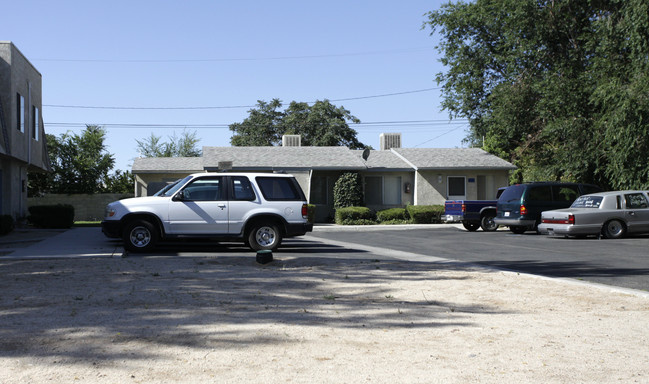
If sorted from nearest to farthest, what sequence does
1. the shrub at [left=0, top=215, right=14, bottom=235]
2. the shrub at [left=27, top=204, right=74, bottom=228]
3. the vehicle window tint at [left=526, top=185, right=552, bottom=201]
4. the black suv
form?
the shrub at [left=0, top=215, right=14, bottom=235] → the black suv → the vehicle window tint at [left=526, top=185, right=552, bottom=201] → the shrub at [left=27, top=204, right=74, bottom=228]

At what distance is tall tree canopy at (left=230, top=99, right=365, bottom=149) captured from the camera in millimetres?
56219

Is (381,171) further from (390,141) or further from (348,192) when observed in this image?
(390,141)

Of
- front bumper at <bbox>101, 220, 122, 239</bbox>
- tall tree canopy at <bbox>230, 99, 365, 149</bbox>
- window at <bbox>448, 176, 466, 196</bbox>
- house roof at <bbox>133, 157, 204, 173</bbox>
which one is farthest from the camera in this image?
tall tree canopy at <bbox>230, 99, 365, 149</bbox>

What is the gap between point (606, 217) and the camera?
1953 cm

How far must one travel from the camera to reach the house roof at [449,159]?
108ft

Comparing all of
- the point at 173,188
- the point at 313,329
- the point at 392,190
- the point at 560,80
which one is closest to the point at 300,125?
the point at 392,190

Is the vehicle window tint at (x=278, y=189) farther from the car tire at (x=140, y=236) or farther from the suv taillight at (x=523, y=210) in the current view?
Answer: the suv taillight at (x=523, y=210)

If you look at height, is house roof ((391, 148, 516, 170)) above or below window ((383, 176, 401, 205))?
above

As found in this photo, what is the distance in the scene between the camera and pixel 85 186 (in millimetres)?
41562

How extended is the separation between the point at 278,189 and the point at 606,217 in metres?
11.4

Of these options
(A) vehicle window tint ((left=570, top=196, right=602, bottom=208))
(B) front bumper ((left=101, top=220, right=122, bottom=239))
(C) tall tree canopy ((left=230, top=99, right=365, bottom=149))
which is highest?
(C) tall tree canopy ((left=230, top=99, right=365, bottom=149))

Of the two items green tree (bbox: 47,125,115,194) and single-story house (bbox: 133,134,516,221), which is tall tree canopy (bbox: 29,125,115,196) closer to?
green tree (bbox: 47,125,115,194)

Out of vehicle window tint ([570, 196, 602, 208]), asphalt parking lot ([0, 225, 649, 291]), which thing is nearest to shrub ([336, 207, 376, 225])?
asphalt parking lot ([0, 225, 649, 291])

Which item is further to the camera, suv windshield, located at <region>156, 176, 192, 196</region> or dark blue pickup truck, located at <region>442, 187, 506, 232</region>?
dark blue pickup truck, located at <region>442, 187, 506, 232</region>
